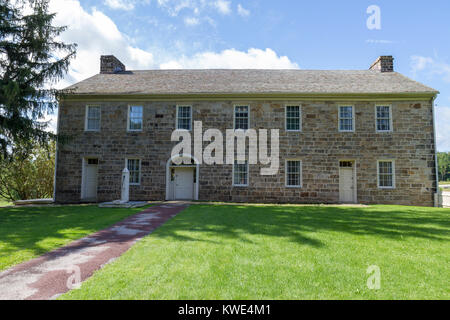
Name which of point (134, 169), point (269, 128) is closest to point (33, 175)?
point (134, 169)

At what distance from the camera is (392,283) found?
12.3ft

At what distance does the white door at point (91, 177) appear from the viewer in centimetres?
1605

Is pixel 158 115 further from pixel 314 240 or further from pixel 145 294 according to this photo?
pixel 145 294

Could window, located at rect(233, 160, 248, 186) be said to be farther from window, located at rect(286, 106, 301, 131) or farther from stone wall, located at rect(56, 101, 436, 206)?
window, located at rect(286, 106, 301, 131)

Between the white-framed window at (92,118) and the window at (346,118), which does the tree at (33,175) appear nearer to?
the white-framed window at (92,118)

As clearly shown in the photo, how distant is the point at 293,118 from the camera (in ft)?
50.7

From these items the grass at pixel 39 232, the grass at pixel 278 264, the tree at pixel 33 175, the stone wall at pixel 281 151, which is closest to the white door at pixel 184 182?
the stone wall at pixel 281 151

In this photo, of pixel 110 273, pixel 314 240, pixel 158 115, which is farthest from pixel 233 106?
pixel 110 273

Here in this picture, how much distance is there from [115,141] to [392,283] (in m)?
15.2

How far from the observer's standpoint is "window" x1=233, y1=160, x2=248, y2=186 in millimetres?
15273

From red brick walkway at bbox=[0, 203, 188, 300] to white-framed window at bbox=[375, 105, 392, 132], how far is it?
554 inches

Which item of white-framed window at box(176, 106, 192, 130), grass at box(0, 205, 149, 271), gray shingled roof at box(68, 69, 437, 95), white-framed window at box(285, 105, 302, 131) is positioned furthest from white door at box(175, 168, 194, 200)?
white-framed window at box(285, 105, 302, 131)

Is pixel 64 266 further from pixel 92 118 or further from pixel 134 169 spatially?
pixel 92 118

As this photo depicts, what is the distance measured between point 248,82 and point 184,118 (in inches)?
186
